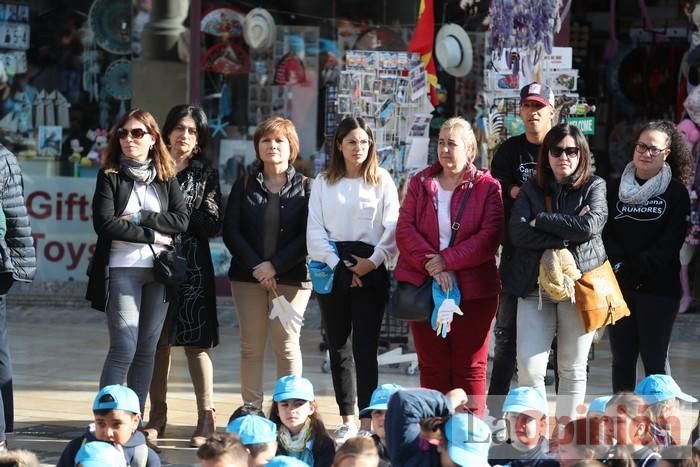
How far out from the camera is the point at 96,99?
A: 12867mm

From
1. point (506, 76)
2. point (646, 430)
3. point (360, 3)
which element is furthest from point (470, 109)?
point (646, 430)

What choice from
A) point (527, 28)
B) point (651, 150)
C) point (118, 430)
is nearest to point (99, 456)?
point (118, 430)

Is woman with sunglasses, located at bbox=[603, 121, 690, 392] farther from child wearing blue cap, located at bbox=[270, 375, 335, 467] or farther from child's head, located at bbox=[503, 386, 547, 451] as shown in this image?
child wearing blue cap, located at bbox=[270, 375, 335, 467]

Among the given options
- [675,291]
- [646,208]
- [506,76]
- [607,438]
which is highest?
[506,76]

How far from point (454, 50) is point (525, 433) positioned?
607cm

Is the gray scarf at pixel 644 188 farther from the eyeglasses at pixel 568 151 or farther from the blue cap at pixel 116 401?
the blue cap at pixel 116 401

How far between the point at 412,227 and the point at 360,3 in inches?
215

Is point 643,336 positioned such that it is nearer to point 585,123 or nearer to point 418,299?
point 418,299

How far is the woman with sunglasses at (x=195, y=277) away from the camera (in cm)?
763

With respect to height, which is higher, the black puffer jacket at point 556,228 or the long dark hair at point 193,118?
the long dark hair at point 193,118

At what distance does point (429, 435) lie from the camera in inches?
218

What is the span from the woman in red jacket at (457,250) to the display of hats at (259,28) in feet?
17.7

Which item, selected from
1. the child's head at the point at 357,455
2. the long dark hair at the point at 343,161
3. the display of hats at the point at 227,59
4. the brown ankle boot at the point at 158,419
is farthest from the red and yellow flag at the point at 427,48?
the child's head at the point at 357,455

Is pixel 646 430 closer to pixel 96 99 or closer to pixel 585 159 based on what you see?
pixel 585 159
